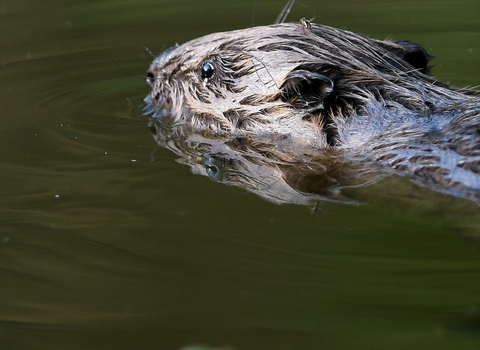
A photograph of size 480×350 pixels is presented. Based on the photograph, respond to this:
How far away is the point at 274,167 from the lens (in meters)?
3.75

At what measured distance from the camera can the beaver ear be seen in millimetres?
3551

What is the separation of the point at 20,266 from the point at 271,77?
1.73 m

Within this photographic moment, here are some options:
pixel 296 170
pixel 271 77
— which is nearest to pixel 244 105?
pixel 271 77

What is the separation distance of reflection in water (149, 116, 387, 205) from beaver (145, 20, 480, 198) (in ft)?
0.16

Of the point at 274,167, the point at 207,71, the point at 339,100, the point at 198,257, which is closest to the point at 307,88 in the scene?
the point at 339,100

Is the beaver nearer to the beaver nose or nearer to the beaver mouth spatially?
the beaver mouth

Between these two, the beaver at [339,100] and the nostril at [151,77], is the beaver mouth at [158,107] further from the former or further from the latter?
the beaver at [339,100]

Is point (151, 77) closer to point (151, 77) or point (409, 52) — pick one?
point (151, 77)

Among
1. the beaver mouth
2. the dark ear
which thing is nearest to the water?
the beaver mouth

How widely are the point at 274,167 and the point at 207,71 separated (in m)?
0.83

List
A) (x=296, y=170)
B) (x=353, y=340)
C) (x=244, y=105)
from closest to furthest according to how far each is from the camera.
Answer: (x=353, y=340), (x=296, y=170), (x=244, y=105)

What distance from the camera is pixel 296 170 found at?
3.67 m

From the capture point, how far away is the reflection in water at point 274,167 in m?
3.40

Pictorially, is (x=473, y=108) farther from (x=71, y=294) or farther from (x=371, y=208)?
(x=71, y=294)
